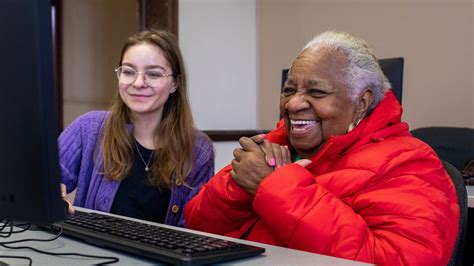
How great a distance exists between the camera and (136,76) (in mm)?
1763

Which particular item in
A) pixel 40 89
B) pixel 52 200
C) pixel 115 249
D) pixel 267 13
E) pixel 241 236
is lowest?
pixel 241 236

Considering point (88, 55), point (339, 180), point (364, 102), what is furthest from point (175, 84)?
point (88, 55)

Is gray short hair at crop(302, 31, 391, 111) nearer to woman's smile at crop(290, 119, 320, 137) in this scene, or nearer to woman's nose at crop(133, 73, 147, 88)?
woman's smile at crop(290, 119, 320, 137)

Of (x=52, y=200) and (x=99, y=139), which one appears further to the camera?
(x=99, y=139)

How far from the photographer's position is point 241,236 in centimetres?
129

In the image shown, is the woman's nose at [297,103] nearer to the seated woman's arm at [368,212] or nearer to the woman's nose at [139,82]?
the seated woman's arm at [368,212]

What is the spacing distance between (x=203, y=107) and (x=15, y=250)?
7.47 ft

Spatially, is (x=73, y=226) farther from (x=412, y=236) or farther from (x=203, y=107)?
(x=203, y=107)

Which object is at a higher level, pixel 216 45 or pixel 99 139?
pixel 216 45

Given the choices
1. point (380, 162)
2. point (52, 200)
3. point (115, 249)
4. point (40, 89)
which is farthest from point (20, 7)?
point (380, 162)

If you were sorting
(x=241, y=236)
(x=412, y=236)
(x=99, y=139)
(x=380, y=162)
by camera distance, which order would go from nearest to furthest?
(x=412, y=236) < (x=380, y=162) < (x=241, y=236) < (x=99, y=139)

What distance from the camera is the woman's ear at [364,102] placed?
134 cm

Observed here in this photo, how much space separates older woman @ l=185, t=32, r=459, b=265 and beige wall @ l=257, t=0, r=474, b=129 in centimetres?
134

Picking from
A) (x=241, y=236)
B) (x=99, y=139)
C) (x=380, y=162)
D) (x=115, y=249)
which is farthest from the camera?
(x=99, y=139)
